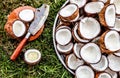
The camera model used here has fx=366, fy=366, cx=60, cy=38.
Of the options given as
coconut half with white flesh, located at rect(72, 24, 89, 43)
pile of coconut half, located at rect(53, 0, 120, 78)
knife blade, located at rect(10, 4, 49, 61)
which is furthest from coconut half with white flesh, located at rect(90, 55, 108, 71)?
knife blade, located at rect(10, 4, 49, 61)

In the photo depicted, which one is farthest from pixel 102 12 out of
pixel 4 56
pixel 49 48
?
pixel 4 56

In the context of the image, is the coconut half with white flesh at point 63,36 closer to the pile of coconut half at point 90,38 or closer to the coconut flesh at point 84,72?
the pile of coconut half at point 90,38

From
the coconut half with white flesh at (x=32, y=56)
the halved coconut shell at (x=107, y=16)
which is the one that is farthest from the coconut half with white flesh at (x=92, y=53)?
the coconut half with white flesh at (x=32, y=56)

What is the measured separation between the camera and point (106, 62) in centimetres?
158

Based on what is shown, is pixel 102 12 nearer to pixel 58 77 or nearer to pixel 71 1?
pixel 71 1

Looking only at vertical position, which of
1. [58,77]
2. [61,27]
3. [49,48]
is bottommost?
[58,77]

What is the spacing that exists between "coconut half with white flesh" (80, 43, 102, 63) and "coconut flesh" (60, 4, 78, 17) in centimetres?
16

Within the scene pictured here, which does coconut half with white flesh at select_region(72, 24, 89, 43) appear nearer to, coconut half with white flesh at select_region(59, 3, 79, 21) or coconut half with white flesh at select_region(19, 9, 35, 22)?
coconut half with white flesh at select_region(59, 3, 79, 21)

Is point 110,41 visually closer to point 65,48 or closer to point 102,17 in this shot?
point 102,17

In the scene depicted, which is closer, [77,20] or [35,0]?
[77,20]

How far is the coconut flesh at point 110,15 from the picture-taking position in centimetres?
155

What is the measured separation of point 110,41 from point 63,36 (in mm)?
219

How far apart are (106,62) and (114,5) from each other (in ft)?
0.82

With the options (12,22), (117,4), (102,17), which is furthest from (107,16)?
(12,22)
